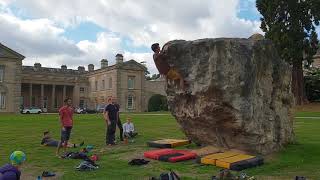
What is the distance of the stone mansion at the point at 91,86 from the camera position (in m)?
77.4

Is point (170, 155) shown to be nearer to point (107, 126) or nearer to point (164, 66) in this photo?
point (164, 66)

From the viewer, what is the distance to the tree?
139 ft

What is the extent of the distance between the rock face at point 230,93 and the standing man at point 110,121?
3.34 meters

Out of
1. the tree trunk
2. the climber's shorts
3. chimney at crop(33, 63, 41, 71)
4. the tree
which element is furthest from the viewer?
chimney at crop(33, 63, 41, 71)

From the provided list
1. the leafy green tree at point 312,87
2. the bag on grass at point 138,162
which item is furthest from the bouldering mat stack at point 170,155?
the leafy green tree at point 312,87

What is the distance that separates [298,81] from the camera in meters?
45.9

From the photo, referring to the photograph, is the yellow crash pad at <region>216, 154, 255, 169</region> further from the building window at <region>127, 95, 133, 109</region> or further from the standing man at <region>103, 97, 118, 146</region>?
the building window at <region>127, 95, 133, 109</region>

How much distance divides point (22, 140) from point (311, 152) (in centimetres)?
1096

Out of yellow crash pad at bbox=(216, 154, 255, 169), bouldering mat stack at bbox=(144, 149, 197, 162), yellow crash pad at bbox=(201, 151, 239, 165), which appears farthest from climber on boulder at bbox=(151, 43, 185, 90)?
yellow crash pad at bbox=(216, 154, 255, 169)

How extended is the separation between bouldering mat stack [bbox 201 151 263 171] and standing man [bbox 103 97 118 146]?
511cm

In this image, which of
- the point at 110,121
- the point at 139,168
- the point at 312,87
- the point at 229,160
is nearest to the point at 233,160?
the point at 229,160

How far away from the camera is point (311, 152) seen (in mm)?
13508

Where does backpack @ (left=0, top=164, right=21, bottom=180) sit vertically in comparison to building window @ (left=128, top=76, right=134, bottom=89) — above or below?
below

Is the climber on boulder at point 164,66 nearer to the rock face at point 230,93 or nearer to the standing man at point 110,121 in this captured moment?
the rock face at point 230,93
